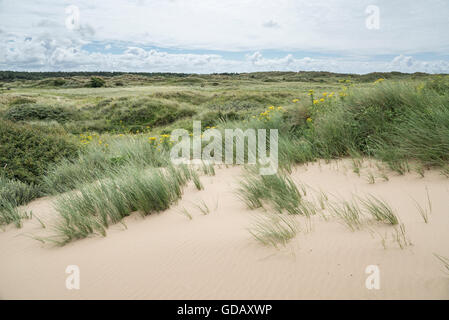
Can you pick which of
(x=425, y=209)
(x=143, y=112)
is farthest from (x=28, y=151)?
(x=143, y=112)

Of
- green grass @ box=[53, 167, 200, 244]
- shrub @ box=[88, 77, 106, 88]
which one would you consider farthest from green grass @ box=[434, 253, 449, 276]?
shrub @ box=[88, 77, 106, 88]

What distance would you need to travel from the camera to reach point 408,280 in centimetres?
204

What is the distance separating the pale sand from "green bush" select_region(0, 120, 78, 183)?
2.75 metres

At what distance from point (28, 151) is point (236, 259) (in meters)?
6.64

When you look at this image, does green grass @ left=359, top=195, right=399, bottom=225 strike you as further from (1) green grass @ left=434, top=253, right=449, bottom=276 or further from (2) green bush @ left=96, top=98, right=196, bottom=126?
(2) green bush @ left=96, top=98, right=196, bottom=126

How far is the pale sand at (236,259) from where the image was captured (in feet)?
7.04

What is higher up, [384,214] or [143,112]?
[143,112]

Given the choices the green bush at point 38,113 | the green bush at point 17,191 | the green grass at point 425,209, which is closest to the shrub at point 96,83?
the green bush at point 38,113

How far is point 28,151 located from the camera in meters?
6.84

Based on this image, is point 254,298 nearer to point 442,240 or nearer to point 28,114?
point 442,240

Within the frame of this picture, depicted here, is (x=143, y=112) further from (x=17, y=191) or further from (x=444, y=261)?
(x=444, y=261)

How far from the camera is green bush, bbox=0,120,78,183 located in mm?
6207
